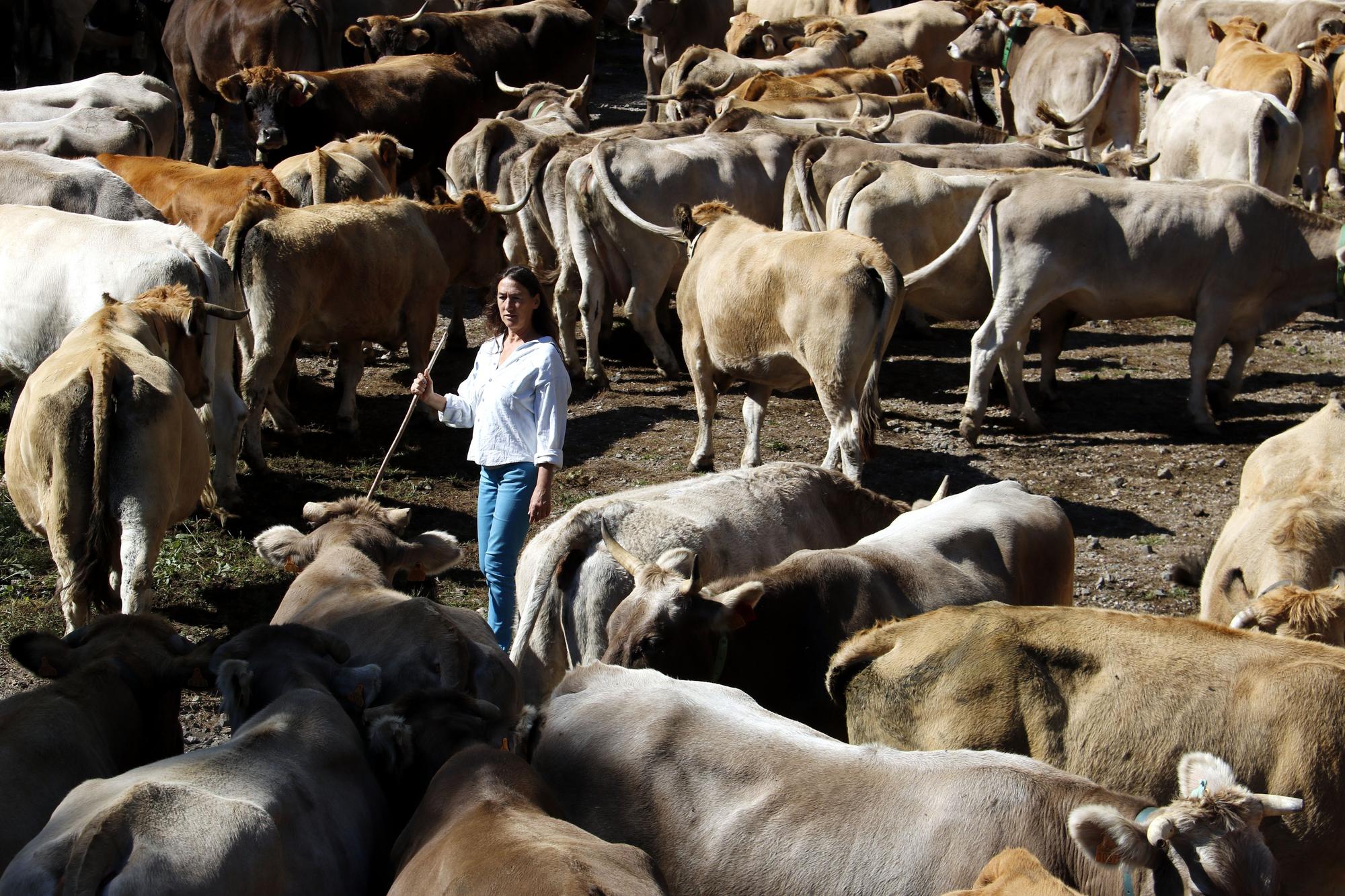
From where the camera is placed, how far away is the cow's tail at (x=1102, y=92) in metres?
15.8

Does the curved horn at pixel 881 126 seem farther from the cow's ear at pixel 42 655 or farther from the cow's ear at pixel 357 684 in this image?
the cow's ear at pixel 42 655

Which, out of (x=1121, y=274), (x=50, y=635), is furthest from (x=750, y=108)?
(x=50, y=635)

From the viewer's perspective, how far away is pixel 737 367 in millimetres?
9266

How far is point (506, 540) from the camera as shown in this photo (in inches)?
255

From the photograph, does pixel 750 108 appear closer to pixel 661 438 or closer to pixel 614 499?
pixel 661 438

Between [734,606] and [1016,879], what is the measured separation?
1.89 metres

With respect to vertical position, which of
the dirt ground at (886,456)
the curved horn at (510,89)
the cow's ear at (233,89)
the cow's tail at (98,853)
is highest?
the cow's ear at (233,89)

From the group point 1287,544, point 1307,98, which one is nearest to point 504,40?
point 1307,98

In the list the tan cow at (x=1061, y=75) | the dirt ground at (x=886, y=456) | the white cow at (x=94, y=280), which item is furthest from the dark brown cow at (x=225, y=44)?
the tan cow at (x=1061, y=75)

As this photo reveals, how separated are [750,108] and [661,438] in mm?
5216

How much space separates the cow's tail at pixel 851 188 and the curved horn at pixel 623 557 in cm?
612

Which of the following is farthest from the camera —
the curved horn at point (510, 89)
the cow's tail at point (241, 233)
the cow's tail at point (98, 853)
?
the curved horn at point (510, 89)

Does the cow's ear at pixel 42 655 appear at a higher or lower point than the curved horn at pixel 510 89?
lower

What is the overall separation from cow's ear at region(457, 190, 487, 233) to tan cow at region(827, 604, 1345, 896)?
7.29 m
